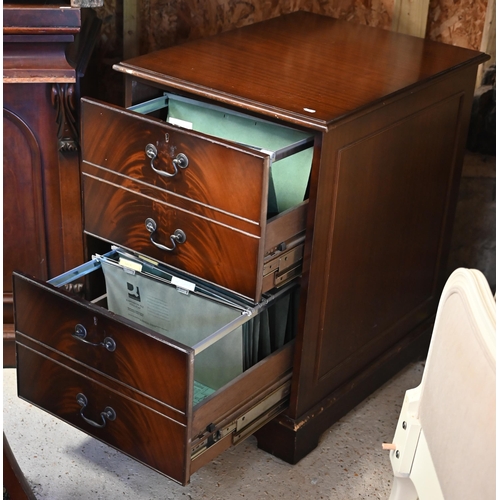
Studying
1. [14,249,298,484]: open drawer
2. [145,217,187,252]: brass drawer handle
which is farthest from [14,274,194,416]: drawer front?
[145,217,187,252]: brass drawer handle

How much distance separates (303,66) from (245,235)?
45cm

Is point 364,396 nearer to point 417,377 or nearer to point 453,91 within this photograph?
point 417,377

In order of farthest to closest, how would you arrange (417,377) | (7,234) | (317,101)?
(417,377) → (7,234) → (317,101)

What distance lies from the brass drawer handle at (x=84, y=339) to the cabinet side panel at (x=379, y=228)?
15.6 inches

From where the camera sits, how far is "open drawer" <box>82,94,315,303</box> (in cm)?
140

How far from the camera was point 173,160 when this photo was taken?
1449 millimetres

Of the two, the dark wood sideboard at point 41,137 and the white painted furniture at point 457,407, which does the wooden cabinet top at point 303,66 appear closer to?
the dark wood sideboard at point 41,137

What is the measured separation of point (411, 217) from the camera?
181 cm

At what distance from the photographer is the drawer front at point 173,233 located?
1439 millimetres

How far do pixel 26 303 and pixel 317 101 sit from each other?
0.66 meters

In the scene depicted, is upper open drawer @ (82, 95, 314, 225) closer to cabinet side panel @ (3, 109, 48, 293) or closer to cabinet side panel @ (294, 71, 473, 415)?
cabinet side panel @ (294, 71, 473, 415)

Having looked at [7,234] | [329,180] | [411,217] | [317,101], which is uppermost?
[317,101]

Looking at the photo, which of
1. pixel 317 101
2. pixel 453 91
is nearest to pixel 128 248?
pixel 317 101

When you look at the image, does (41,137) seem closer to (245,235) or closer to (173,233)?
(173,233)
